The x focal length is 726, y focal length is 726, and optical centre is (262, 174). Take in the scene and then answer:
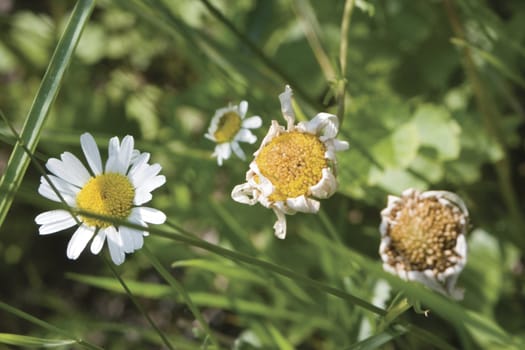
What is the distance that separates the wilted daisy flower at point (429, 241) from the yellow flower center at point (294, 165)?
143 millimetres

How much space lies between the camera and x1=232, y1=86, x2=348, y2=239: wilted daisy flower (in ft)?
2.97

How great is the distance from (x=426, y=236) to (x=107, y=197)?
1.35 ft

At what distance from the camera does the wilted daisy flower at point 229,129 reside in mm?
1168

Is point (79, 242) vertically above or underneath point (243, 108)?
underneath

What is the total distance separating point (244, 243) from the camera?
145 centimetres

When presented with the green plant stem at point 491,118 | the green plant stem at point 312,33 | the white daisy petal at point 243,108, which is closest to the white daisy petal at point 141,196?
the white daisy petal at point 243,108

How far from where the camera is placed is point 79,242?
2.96 ft

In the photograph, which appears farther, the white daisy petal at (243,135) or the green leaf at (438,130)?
the green leaf at (438,130)

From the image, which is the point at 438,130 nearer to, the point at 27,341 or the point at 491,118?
the point at 491,118

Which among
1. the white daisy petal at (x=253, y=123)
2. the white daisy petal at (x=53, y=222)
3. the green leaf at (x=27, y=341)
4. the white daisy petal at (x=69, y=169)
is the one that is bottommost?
the green leaf at (x=27, y=341)

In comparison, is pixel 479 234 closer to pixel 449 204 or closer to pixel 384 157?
pixel 384 157

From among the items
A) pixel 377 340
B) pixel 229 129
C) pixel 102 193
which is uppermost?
pixel 229 129

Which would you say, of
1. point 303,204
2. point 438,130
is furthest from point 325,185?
point 438,130

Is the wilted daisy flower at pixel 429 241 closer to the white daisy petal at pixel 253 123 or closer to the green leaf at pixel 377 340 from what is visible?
the green leaf at pixel 377 340
